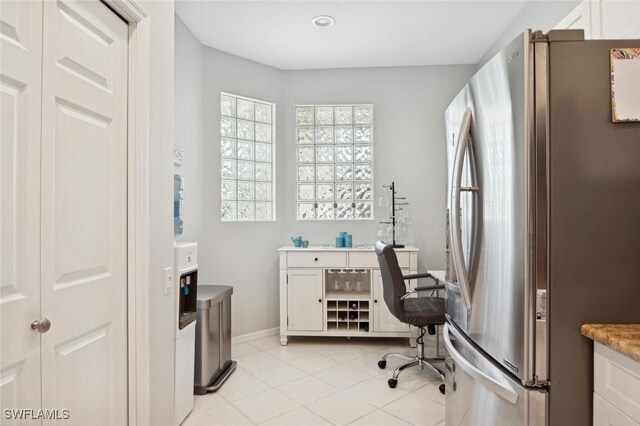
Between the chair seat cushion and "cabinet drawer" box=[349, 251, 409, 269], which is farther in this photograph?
"cabinet drawer" box=[349, 251, 409, 269]

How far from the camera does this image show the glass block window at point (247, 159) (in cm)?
367

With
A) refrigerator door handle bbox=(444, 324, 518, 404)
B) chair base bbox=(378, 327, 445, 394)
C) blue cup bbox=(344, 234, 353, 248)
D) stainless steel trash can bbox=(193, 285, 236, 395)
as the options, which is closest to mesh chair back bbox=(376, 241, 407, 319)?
chair base bbox=(378, 327, 445, 394)

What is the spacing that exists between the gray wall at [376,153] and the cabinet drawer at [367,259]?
478mm

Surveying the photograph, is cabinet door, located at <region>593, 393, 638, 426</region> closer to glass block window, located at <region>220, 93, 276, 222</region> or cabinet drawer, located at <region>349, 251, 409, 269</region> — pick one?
cabinet drawer, located at <region>349, 251, 409, 269</region>

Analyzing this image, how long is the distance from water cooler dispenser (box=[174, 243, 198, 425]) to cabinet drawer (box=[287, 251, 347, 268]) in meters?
1.33

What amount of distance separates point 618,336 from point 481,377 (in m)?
0.48

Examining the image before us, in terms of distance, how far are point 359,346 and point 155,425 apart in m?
2.25

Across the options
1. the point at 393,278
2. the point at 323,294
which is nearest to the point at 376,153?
the point at 323,294

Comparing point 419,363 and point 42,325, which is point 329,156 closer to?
point 419,363

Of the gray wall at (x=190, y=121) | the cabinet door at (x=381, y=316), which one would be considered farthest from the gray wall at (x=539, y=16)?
the gray wall at (x=190, y=121)

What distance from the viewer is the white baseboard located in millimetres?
3596

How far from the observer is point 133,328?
145 centimetres

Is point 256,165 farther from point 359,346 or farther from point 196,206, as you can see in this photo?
point 359,346

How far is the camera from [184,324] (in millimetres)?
2152
